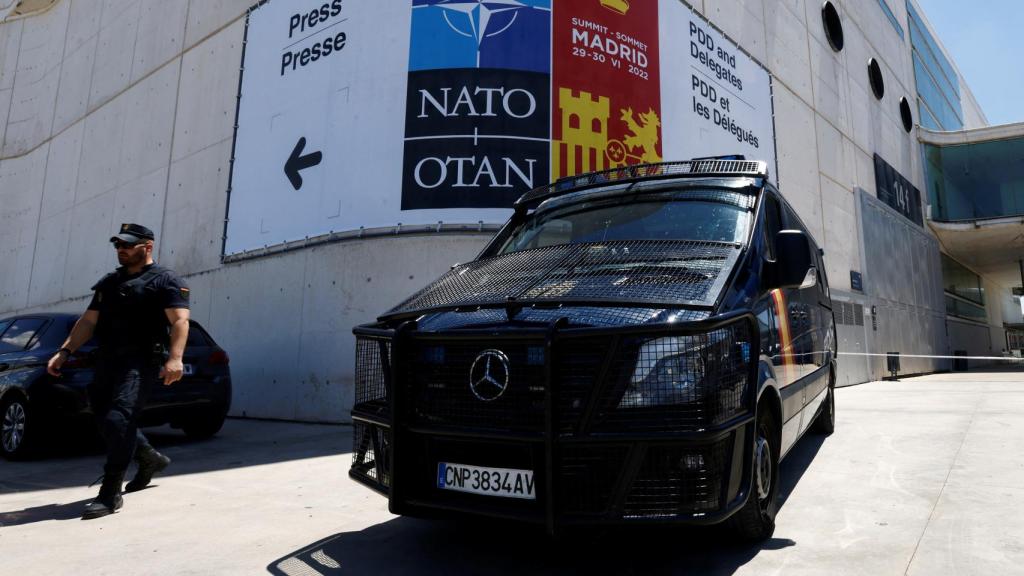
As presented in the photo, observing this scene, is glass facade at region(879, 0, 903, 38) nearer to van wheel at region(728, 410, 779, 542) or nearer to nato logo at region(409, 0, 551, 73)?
nato logo at region(409, 0, 551, 73)

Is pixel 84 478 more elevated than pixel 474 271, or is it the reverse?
pixel 474 271

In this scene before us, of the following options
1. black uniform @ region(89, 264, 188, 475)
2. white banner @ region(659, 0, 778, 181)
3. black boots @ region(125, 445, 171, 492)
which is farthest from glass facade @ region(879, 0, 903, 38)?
black boots @ region(125, 445, 171, 492)

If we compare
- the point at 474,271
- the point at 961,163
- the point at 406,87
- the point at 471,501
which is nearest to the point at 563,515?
the point at 471,501

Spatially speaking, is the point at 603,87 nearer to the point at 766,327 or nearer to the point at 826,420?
the point at 826,420

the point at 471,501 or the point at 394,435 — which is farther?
the point at 394,435

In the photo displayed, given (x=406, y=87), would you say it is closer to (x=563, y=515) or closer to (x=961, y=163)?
(x=563, y=515)

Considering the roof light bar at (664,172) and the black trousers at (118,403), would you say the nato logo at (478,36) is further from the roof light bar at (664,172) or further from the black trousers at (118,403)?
the black trousers at (118,403)

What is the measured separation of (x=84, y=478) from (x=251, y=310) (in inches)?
196

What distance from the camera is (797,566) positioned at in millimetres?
2434

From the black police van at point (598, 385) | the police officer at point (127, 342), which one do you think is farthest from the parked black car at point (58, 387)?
the black police van at point (598, 385)

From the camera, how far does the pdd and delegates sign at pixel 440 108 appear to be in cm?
803

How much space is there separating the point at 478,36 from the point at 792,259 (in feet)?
21.8

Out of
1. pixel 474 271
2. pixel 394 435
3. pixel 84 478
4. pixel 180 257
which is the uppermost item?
pixel 180 257

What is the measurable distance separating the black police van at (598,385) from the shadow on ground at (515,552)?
20 cm
